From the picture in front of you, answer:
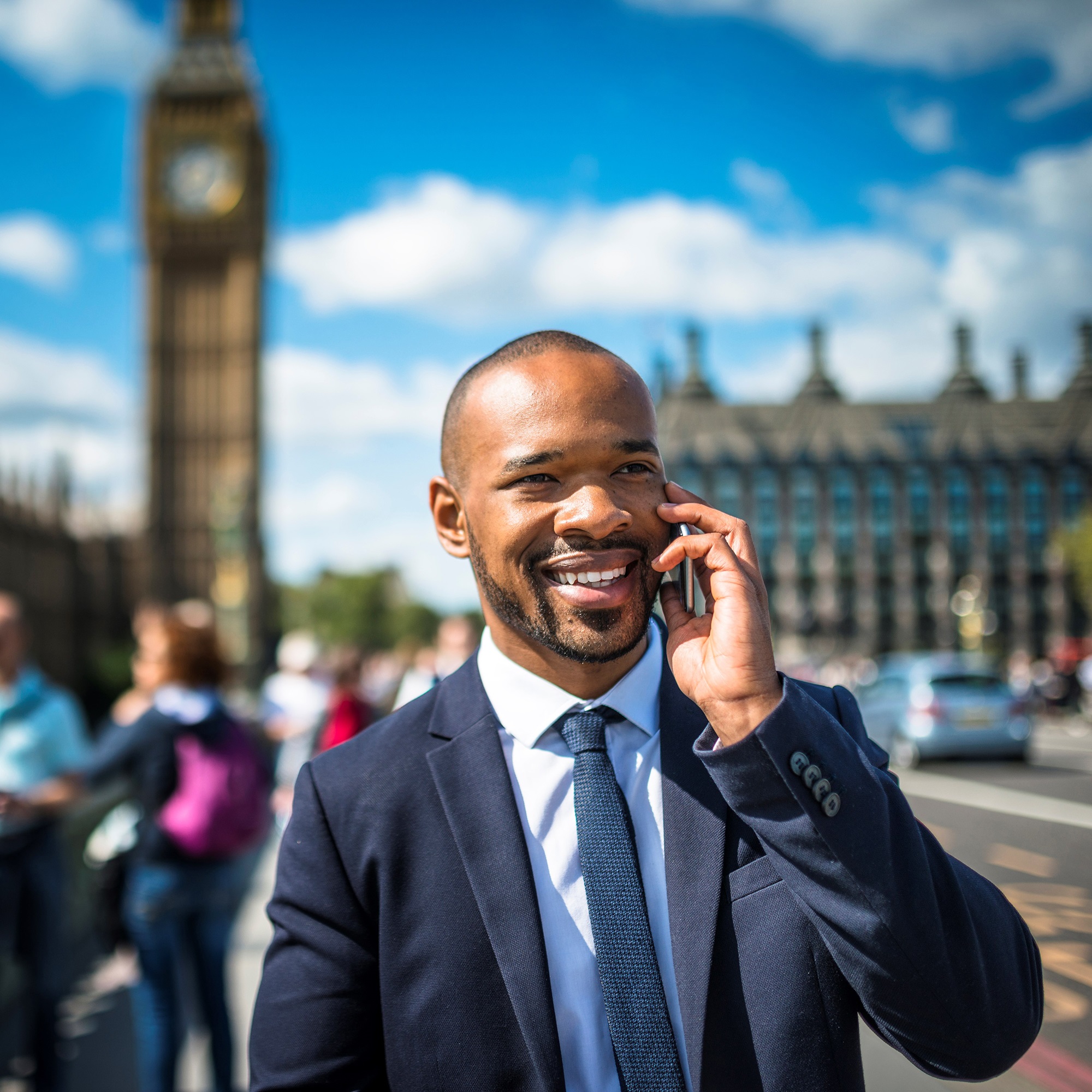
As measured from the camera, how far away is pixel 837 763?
134cm

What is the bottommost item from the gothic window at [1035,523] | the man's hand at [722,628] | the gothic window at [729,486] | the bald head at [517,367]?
the man's hand at [722,628]

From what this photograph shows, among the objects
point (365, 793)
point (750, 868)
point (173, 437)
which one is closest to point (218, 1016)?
point (365, 793)

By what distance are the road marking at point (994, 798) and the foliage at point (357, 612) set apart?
80.8 metres

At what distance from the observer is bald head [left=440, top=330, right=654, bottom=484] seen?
5.05 ft

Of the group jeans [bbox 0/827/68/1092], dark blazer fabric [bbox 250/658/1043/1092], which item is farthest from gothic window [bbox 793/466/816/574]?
dark blazer fabric [bbox 250/658/1043/1092]

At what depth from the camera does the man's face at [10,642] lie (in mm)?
4121

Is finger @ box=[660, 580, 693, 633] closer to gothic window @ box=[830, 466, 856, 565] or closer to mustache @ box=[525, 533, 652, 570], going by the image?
mustache @ box=[525, 533, 652, 570]

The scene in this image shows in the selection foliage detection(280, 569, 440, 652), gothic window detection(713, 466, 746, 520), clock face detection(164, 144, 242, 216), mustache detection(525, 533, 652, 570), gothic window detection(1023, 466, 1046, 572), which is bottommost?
foliage detection(280, 569, 440, 652)

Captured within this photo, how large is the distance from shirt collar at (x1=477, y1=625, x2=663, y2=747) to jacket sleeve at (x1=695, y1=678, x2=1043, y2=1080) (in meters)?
0.26

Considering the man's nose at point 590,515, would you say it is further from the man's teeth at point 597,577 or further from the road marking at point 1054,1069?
the road marking at point 1054,1069

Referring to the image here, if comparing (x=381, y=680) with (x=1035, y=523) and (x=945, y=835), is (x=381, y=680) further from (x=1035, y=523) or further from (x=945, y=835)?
(x=1035, y=523)

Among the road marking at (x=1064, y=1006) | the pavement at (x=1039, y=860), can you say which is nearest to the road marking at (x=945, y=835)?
the pavement at (x=1039, y=860)

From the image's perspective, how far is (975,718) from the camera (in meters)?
2.47

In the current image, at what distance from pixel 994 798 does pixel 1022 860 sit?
0.62 ft
